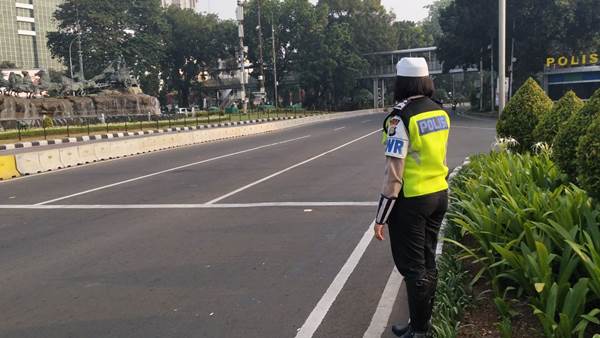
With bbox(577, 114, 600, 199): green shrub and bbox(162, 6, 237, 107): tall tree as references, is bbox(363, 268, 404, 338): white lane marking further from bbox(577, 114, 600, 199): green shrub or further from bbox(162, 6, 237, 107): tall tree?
bbox(162, 6, 237, 107): tall tree

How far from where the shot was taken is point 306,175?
13070mm

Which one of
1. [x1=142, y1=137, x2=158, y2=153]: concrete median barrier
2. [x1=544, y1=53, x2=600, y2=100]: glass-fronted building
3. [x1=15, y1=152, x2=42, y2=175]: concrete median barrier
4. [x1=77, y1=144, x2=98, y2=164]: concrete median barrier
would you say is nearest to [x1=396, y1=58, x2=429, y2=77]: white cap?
[x1=15, y1=152, x2=42, y2=175]: concrete median barrier

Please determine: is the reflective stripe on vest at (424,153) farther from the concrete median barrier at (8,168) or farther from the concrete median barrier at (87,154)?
the concrete median barrier at (87,154)

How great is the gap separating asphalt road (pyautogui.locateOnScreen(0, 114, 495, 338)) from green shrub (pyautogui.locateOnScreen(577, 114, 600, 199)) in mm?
1734

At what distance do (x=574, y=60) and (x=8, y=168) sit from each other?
4521cm

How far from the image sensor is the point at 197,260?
627cm

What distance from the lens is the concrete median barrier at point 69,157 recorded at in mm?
16953

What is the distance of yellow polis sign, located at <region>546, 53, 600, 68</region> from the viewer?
46438 millimetres

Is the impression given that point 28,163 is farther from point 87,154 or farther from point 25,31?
point 25,31

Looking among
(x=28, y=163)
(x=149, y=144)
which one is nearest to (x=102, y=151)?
(x=149, y=144)

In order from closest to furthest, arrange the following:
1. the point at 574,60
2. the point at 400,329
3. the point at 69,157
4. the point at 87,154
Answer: the point at 400,329 → the point at 69,157 → the point at 87,154 → the point at 574,60

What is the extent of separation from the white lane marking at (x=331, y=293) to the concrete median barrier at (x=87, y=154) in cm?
1317

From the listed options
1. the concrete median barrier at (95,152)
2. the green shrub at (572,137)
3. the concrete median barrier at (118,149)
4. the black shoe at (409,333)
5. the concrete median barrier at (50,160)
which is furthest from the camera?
the concrete median barrier at (118,149)

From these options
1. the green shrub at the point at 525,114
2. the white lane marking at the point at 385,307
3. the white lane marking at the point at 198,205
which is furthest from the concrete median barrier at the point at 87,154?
the white lane marking at the point at 385,307
